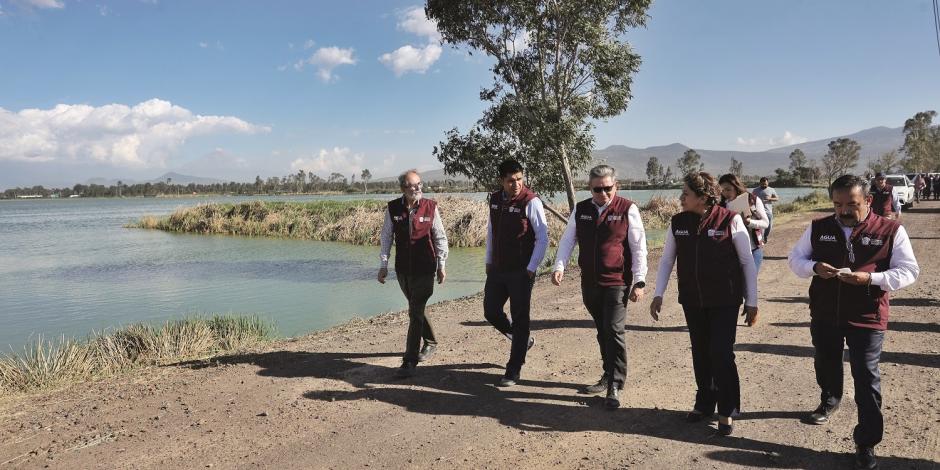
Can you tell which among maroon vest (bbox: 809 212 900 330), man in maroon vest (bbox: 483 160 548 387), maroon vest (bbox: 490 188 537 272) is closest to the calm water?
man in maroon vest (bbox: 483 160 548 387)

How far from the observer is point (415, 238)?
18.3ft

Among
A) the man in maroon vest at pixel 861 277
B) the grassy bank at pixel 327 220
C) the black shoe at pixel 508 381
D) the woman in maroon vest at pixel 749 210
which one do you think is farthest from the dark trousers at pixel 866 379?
the grassy bank at pixel 327 220

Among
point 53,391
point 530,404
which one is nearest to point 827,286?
point 530,404

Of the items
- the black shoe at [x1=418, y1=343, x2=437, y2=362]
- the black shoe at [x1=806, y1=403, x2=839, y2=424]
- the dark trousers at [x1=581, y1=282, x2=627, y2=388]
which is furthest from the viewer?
the black shoe at [x1=418, y1=343, x2=437, y2=362]

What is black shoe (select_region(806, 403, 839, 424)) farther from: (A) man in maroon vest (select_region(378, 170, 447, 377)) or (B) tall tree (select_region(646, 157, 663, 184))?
(B) tall tree (select_region(646, 157, 663, 184))

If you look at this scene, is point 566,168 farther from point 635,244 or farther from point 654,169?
point 654,169

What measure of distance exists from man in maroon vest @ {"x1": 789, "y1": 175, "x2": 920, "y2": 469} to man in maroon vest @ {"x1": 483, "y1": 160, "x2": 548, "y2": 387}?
6.85 ft

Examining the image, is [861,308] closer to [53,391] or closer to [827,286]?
[827,286]

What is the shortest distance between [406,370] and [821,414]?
3424 mm

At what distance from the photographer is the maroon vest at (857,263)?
350 centimetres

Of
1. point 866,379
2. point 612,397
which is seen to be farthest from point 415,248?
point 866,379

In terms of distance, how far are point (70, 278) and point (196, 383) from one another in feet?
56.8

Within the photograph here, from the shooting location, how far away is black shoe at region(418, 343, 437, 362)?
6.21 meters

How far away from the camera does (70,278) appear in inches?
765
